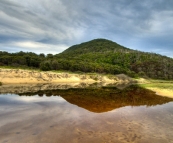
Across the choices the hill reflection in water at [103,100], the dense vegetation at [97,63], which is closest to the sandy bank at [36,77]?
the dense vegetation at [97,63]

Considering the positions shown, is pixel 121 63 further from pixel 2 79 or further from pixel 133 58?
pixel 2 79

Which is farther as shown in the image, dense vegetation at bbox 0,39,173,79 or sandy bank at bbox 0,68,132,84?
dense vegetation at bbox 0,39,173,79

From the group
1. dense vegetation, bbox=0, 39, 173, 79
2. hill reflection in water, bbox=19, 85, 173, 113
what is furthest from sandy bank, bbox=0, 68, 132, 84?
hill reflection in water, bbox=19, 85, 173, 113

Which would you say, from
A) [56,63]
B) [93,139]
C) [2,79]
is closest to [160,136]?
[93,139]

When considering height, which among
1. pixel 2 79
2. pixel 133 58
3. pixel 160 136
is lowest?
pixel 160 136

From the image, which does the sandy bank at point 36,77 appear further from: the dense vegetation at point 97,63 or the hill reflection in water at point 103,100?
the hill reflection in water at point 103,100

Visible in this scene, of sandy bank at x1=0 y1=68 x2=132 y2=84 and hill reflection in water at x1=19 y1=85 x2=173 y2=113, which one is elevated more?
sandy bank at x1=0 y1=68 x2=132 y2=84

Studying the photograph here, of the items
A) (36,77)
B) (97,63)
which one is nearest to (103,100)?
(36,77)

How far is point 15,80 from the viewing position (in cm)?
3672

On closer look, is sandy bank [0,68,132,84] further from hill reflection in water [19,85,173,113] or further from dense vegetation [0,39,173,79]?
hill reflection in water [19,85,173,113]

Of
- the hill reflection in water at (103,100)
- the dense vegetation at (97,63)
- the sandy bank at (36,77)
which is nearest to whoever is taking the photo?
the hill reflection in water at (103,100)

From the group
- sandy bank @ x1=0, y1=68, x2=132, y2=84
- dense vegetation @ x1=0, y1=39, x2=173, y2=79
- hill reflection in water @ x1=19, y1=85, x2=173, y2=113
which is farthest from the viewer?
dense vegetation @ x1=0, y1=39, x2=173, y2=79

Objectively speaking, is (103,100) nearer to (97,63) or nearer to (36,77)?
(36,77)

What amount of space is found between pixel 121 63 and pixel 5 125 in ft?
343
